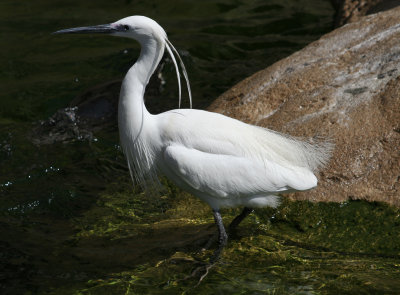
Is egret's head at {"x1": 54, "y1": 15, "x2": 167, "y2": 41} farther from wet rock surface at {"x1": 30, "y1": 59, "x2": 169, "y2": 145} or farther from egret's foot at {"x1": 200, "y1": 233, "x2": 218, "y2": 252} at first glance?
wet rock surface at {"x1": 30, "y1": 59, "x2": 169, "y2": 145}

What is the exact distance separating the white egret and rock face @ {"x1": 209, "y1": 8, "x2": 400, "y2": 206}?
41cm

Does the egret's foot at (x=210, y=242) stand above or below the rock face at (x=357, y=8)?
below

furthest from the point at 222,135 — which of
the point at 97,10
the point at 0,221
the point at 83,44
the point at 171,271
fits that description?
the point at 97,10

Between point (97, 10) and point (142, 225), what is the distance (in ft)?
19.5

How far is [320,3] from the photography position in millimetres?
10156

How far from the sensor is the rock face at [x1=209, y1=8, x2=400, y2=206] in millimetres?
4523

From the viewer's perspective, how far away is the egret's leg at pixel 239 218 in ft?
14.9

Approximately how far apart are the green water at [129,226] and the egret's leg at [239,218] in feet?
0.34

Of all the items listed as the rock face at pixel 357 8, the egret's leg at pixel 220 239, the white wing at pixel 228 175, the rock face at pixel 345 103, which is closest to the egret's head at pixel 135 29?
the white wing at pixel 228 175

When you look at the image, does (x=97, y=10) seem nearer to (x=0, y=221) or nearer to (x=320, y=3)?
(x=320, y=3)

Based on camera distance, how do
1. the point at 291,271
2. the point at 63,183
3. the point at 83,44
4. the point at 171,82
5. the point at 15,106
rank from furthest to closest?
the point at 83,44 → the point at 171,82 → the point at 15,106 → the point at 63,183 → the point at 291,271

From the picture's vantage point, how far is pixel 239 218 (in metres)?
4.57

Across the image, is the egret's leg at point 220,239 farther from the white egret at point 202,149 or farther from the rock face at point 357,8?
the rock face at point 357,8

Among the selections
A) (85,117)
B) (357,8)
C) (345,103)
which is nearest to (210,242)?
(345,103)
